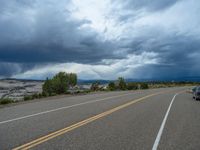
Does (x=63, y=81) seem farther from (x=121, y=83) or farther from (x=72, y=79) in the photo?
(x=121, y=83)

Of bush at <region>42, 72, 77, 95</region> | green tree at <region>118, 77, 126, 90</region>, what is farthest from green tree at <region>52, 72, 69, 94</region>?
green tree at <region>118, 77, 126, 90</region>

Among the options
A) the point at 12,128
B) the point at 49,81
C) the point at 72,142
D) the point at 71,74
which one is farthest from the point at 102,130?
the point at 49,81

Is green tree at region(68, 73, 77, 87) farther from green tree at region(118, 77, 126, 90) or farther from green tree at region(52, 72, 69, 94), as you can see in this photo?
green tree at region(118, 77, 126, 90)

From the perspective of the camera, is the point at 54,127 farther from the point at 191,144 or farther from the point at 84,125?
the point at 191,144

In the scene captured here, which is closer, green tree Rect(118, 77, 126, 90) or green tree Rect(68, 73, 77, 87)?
green tree Rect(68, 73, 77, 87)

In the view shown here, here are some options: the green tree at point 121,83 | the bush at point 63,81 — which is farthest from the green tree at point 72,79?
the green tree at point 121,83

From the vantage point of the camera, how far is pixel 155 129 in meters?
11.6

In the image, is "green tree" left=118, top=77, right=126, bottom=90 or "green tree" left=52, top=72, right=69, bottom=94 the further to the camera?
"green tree" left=118, top=77, right=126, bottom=90

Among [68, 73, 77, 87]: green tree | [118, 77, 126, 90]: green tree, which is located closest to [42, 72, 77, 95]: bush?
[68, 73, 77, 87]: green tree

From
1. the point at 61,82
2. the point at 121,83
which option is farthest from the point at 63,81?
the point at 121,83

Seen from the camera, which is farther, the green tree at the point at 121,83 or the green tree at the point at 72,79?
the green tree at the point at 121,83

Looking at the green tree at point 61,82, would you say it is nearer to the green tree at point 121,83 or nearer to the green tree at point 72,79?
the green tree at point 72,79

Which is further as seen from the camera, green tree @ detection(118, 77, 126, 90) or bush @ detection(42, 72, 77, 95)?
green tree @ detection(118, 77, 126, 90)

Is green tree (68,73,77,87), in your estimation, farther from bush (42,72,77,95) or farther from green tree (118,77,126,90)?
green tree (118,77,126,90)
